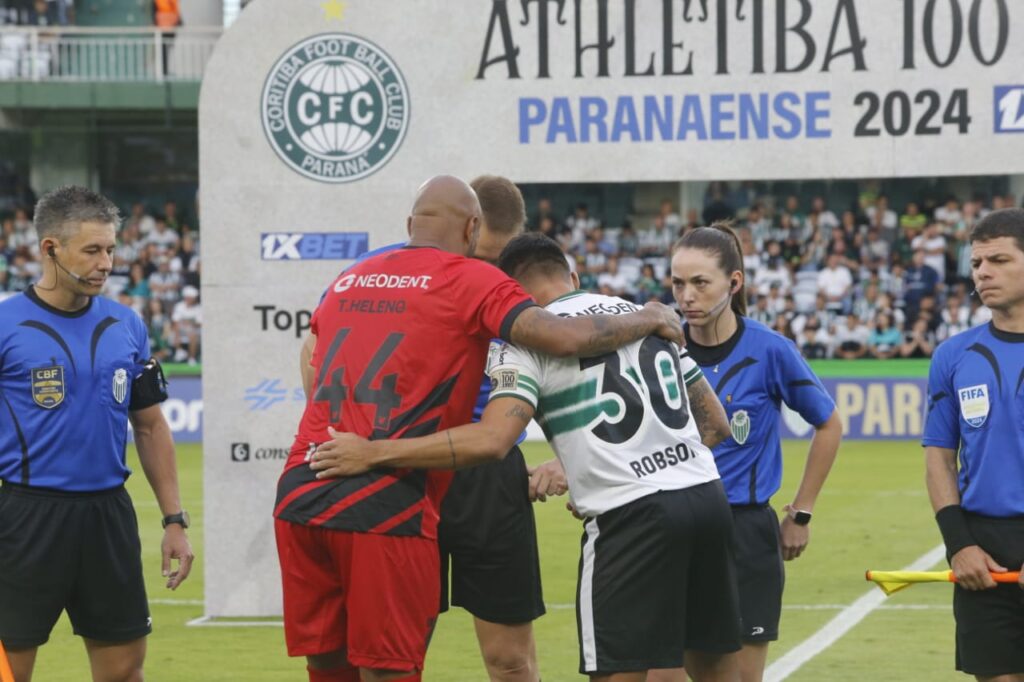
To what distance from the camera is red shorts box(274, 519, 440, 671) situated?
4918 mm

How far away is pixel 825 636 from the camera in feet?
31.2

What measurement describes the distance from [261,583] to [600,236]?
2033 centimetres

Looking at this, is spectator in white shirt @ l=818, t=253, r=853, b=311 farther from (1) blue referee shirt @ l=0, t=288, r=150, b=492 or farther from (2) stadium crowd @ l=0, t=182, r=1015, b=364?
(1) blue referee shirt @ l=0, t=288, r=150, b=492

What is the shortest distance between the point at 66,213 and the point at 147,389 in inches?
28.4

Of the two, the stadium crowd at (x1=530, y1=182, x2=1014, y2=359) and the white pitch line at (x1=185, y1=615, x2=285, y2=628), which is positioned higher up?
the stadium crowd at (x1=530, y1=182, x2=1014, y2=359)

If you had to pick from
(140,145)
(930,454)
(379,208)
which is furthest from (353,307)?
(140,145)

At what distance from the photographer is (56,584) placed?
18.9ft

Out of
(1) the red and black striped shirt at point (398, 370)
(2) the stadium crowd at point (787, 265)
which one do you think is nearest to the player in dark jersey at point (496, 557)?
(1) the red and black striped shirt at point (398, 370)

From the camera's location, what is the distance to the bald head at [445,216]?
518 centimetres

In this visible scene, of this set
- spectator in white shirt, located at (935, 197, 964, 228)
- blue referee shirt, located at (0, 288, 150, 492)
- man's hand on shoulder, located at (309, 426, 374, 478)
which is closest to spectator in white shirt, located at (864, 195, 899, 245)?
spectator in white shirt, located at (935, 197, 964, 228)

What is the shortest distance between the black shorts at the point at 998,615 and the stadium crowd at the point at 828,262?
18.5 metres

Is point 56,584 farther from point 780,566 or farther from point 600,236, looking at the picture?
point 600,236

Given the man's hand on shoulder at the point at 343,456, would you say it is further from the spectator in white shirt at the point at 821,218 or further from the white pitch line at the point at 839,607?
the spectator in white shirt at the point at 821,218

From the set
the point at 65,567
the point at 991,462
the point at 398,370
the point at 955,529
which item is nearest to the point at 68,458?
the point at 65,567
